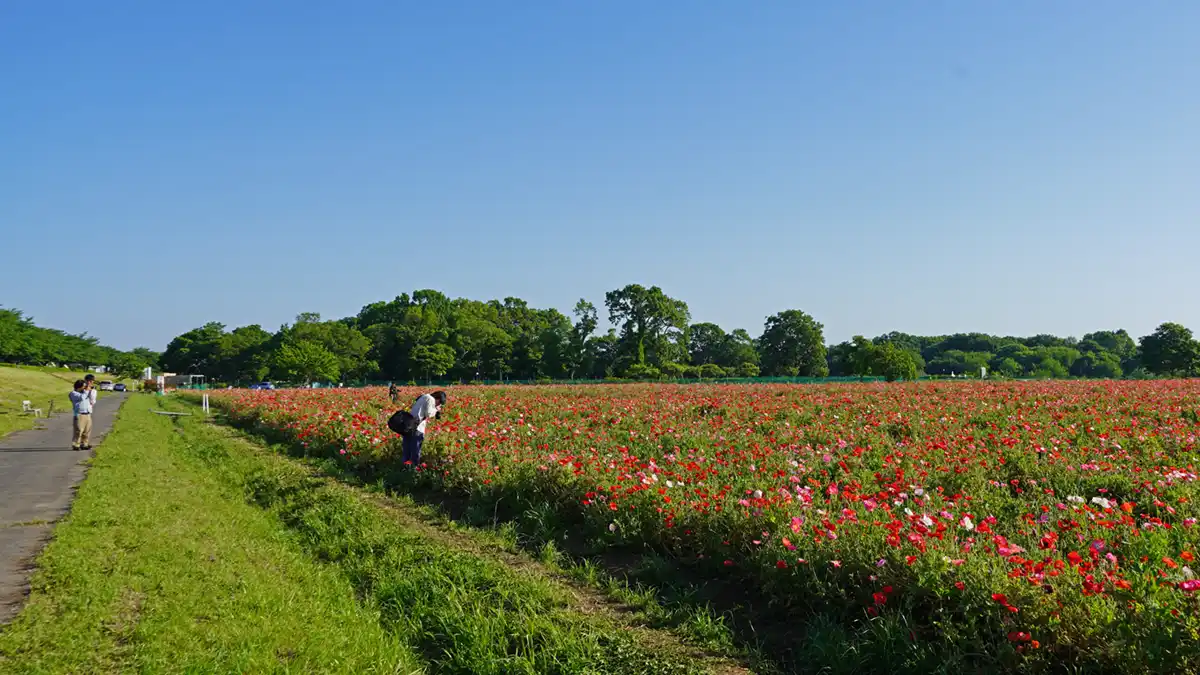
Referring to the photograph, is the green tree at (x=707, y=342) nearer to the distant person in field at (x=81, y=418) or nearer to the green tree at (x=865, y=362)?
the green tree at (x=865, y=362)

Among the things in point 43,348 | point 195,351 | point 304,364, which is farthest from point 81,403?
point 195,351

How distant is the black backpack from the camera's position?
10938mm

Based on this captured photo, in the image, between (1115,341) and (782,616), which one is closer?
(782,616)

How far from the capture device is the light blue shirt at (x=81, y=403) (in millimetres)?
Answer: 15562

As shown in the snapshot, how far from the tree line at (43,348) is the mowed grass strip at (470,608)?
295ft

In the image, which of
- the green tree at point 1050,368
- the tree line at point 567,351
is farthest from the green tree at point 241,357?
the green tree at point 1050,368

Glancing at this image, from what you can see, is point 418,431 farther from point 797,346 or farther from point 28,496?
point 797,346

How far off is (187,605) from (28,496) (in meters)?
6.46

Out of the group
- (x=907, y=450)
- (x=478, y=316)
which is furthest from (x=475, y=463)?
(x=478, y=316)

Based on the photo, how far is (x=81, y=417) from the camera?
15469 millimetres

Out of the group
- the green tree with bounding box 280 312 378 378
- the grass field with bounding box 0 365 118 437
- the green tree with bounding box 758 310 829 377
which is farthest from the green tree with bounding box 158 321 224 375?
the green tree with bounding box 758 310 829 377

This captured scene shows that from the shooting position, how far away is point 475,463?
9.92 m

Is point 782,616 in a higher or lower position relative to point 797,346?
lower

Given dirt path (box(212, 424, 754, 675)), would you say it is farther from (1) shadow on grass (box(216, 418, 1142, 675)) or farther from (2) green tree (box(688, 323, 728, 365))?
(2) green tree (box(688, 323, 728, 365))
